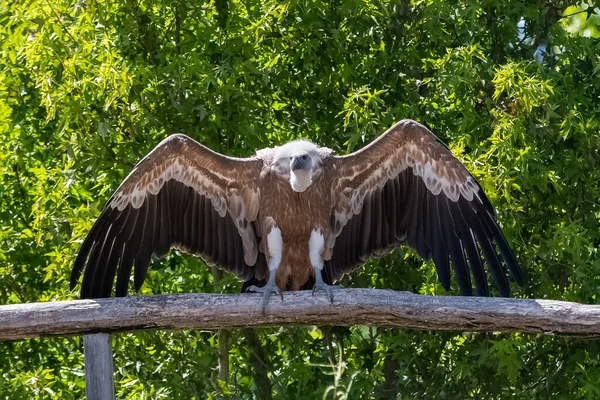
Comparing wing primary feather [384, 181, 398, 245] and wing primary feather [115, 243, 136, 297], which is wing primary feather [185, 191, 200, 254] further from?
wing primary feather [384, 181, 398, 245]

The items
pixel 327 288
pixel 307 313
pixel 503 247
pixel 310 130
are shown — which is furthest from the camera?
pixel 310 130

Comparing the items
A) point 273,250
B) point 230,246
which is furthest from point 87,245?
point 273,250

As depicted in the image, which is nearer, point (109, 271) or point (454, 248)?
point (109, 271)

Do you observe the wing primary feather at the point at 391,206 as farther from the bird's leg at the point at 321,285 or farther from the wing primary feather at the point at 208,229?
the wing primary feather at the point at 208,229

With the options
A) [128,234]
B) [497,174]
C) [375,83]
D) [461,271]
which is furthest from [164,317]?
[375,83]

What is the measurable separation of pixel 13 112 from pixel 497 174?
3.30 meters

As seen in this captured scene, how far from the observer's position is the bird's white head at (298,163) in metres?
6.04

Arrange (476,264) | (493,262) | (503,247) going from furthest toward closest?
(476,264)
(493,262)
(503,247)

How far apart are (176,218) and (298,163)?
816 millimetres

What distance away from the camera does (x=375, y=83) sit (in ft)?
24.2

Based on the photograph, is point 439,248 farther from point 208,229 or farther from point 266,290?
point 208,229

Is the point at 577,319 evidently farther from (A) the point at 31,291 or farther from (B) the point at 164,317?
(A) the point at 31,291

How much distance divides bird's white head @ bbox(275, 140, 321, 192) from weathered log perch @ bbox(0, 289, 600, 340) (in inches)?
33.0

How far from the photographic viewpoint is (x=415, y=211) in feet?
21.0
